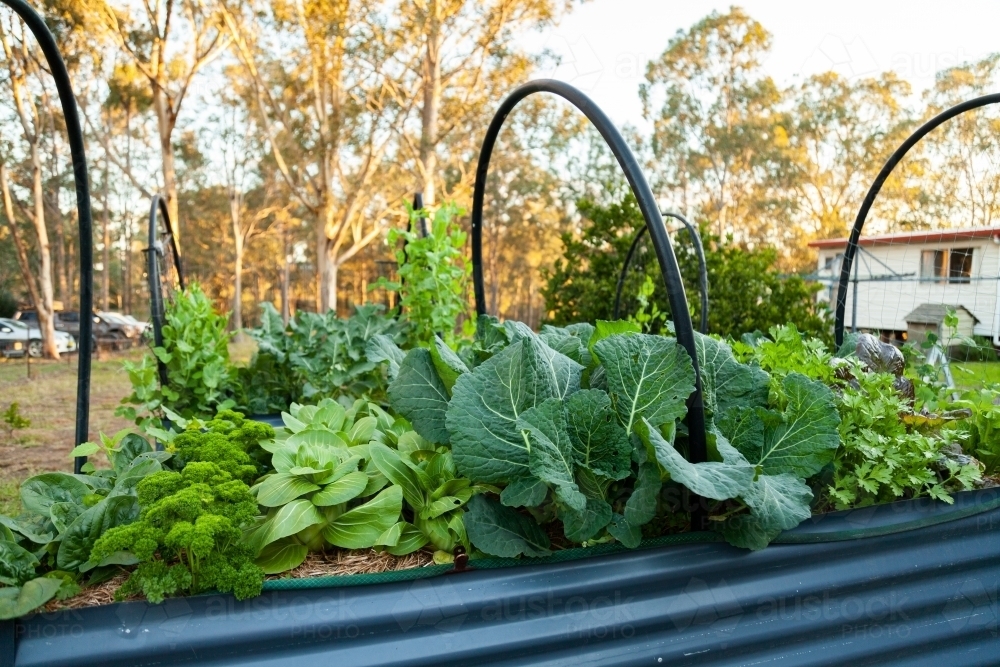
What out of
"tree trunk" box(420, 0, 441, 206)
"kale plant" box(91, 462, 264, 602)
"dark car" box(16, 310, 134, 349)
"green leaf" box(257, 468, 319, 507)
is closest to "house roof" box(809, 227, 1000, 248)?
"green leaf" box(257, 468, 319, 507)

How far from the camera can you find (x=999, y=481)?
1746 mm

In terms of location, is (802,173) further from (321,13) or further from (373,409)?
(373,409)

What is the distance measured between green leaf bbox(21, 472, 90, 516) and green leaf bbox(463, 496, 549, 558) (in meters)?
0.84

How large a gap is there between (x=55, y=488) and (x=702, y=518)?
1358mm

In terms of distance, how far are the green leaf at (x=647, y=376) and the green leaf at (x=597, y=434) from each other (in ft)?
0.16

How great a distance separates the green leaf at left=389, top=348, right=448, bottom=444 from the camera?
61.0 inches

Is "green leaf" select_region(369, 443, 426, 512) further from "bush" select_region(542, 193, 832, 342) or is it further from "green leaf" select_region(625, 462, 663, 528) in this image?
"bush" select_region(542, 193, 832, 342)

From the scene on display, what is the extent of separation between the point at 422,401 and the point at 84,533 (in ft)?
2.33

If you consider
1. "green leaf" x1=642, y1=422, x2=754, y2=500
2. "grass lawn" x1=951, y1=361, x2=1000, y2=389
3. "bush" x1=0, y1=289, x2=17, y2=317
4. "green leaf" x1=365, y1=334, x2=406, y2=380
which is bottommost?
"bush" x1=0, y1=289, x2=17, y2=317

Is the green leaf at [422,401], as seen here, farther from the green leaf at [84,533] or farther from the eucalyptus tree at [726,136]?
the eucalyptus tree at [726,136]

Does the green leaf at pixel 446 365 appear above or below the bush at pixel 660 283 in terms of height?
below

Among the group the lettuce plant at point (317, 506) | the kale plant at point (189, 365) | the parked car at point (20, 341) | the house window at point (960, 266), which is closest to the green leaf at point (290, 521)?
the lettuce plant at point (317, 506)

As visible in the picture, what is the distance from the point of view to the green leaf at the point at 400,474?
1.43m

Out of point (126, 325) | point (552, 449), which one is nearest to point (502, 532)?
point (552, 449)
